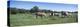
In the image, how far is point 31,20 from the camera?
146 centimetres

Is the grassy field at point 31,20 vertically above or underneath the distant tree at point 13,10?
underneath

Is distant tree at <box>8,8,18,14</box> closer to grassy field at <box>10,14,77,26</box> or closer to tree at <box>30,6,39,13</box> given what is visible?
grassy field at <box>10,14,77,26</box>

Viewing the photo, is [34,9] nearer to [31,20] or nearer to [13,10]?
[31,20]

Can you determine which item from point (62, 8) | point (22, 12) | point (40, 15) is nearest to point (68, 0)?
point (62, 8)

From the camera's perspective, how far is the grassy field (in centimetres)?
141

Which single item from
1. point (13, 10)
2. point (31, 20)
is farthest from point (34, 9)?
point (13, 10)

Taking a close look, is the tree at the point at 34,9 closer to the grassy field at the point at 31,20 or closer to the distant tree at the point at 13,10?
the grassy field at the point at 31,20

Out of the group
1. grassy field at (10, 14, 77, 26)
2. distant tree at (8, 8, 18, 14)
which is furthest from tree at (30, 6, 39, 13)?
distant tree at (8, 8, 18, 14)

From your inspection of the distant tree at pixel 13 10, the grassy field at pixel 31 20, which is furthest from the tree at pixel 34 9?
the distant tree at pixel 13 10

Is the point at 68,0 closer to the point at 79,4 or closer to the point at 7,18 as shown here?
the point at 79,4

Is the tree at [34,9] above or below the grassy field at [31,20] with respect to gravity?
above

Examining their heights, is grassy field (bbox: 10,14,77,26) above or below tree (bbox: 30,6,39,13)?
below

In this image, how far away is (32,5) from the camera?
1.46 metres

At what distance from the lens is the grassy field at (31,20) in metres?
1.41
